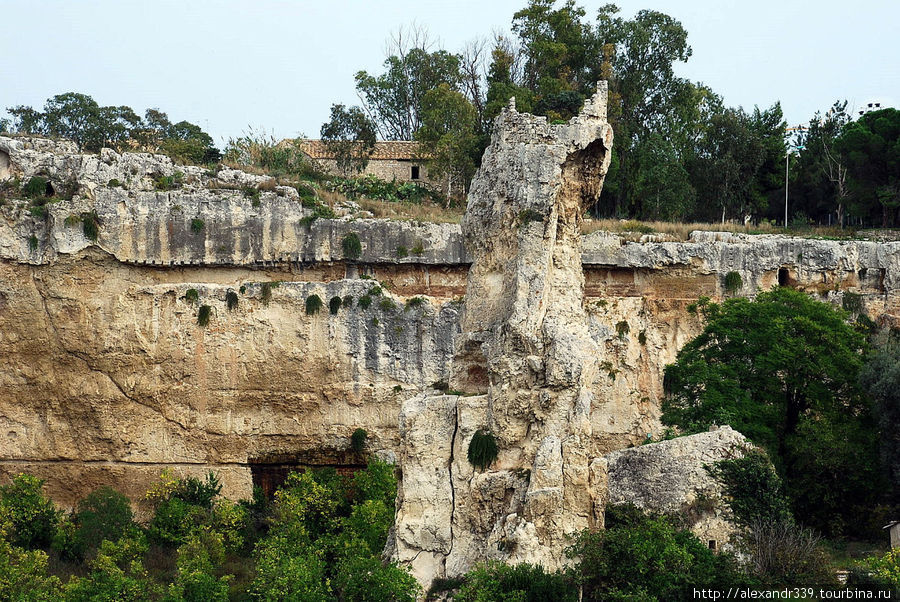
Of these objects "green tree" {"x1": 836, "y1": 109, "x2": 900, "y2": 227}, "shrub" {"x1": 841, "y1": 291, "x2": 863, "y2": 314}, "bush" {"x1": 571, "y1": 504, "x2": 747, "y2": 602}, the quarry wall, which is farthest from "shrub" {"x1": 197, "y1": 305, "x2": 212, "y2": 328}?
"green tree" {"x1": 836, "y1": 109, "x2": 900, "y2": 227}

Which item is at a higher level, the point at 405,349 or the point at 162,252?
the point at 162,252

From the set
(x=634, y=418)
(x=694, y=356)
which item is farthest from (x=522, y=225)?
(x=634, y=418)

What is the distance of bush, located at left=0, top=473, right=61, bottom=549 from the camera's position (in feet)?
75.4

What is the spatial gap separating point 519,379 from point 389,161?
2164 centimetres

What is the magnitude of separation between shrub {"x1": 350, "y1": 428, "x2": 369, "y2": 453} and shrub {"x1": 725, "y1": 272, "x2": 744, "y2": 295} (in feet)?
30.6

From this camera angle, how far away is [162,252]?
2570 cm

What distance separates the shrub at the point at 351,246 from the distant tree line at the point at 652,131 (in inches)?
274

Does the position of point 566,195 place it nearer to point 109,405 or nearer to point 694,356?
point 694,356

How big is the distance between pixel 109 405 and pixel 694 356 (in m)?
13.0

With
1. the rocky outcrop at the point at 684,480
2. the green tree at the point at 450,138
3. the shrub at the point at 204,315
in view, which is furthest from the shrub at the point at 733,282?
the shrub at the point at 204,315

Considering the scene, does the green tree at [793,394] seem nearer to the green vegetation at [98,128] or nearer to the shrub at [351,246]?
the shrub at [351,246]

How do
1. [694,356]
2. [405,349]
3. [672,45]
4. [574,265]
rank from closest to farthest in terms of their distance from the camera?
[574,265]
[694,356]
[405,349]
[672,45]

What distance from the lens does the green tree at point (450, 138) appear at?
1286 inches

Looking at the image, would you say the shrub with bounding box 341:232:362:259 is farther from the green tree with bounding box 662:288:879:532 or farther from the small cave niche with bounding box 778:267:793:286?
the small cave niche with bounding box 778:267:793:286
